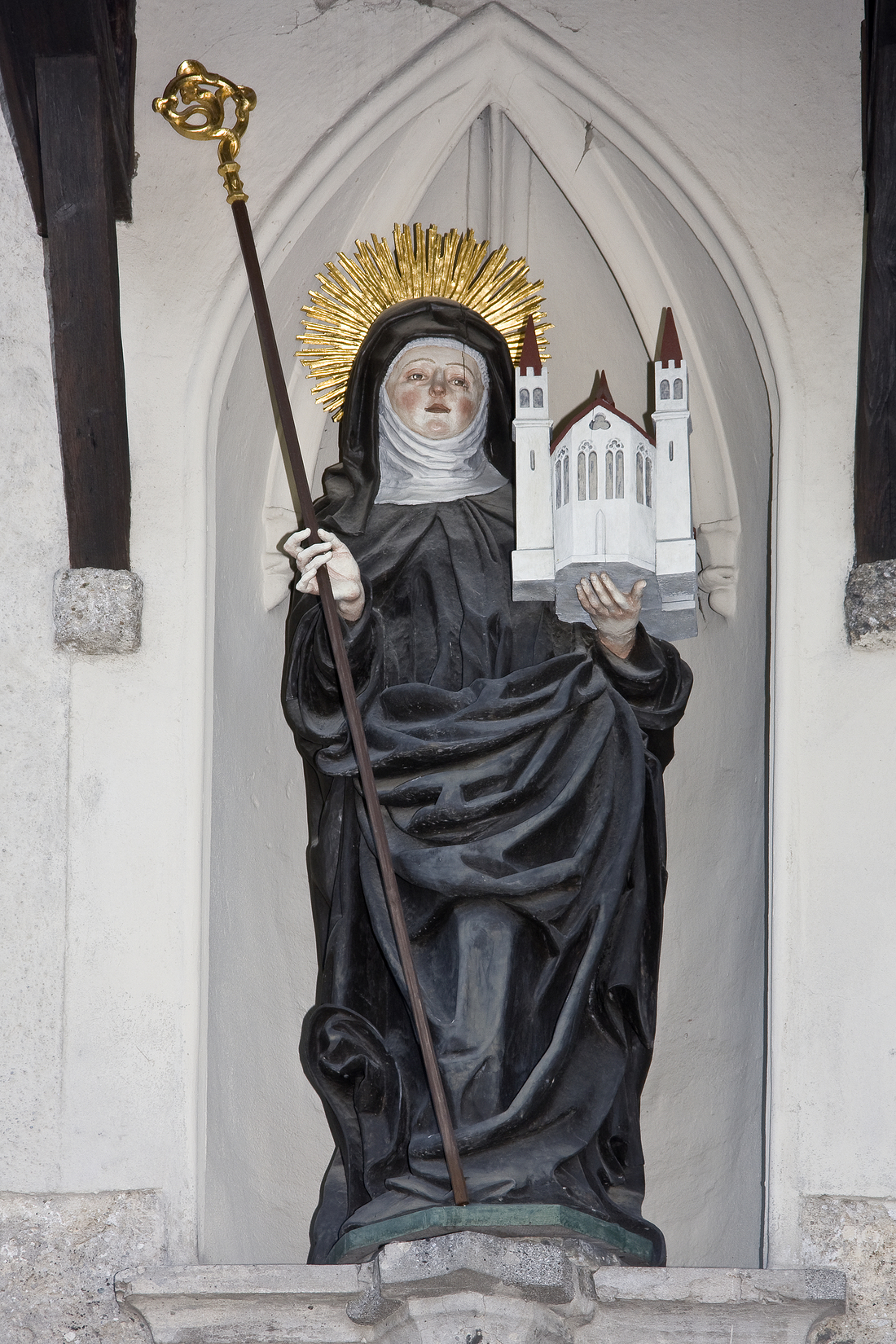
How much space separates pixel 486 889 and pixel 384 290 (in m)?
1.44

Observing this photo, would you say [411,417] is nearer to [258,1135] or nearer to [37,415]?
[37,415]

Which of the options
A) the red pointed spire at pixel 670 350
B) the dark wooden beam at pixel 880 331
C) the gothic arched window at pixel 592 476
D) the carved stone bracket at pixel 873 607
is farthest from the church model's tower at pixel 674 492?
the dark wooden beam at pixel 880 331

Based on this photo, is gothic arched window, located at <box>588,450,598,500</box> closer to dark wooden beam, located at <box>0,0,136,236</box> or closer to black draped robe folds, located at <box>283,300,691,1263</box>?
black draped robe folds, located at <box>283,300,691,1263</box>

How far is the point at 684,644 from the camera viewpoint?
479 cm

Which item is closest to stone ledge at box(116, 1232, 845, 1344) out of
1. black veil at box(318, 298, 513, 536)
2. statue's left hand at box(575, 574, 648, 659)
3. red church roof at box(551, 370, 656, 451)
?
statue's left hand at box(575, 574, 648, 659)

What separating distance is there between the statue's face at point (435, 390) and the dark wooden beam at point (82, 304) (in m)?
0.58

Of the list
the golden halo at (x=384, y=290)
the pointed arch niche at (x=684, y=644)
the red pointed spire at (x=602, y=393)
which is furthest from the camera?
the golden halo at (x=384, y=290)

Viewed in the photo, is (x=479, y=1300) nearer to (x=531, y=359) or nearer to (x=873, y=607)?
(x=873, y=607)

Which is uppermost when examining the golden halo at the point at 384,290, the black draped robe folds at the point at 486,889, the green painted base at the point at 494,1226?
the golden halo at the point at 384,290

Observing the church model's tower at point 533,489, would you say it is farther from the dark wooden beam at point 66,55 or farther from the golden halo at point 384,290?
the dark wooden beam at point 66,55

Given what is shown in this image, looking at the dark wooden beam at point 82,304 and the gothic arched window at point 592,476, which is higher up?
the dark wooden beam at point 82,304

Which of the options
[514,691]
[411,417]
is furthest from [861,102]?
[514,691]

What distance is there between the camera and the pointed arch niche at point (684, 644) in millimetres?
4336

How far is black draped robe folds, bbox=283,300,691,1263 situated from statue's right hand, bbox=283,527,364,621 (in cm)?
6
